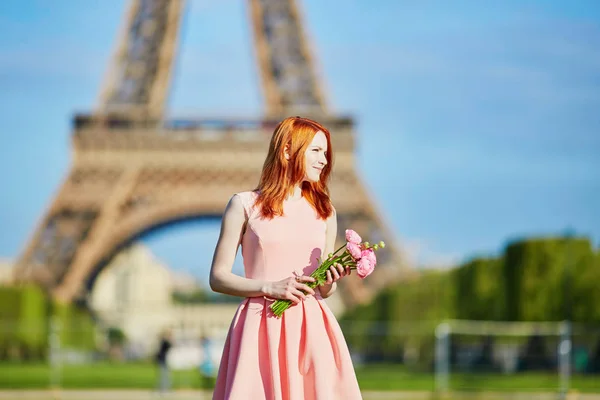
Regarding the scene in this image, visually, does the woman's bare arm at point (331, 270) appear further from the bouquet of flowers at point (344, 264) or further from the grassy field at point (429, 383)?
the grassy field at point (429, 383)

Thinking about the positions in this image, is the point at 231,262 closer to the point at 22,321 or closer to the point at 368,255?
the point at 368,255

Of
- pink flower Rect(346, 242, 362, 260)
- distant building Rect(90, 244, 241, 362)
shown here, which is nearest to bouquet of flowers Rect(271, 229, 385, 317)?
pink flower Rect(346, 242, 362, 260)

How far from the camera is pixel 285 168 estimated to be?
11.1 ft

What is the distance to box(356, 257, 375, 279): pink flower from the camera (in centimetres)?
325

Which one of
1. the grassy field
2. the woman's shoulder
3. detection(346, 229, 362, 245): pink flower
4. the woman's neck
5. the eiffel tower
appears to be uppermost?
the eiffel tower

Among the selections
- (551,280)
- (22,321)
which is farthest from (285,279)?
(22,321)

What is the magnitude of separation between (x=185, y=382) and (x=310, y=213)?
20.5 m

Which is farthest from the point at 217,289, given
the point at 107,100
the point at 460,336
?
the point at 107,100

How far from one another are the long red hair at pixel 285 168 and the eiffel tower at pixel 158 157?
1055 inches

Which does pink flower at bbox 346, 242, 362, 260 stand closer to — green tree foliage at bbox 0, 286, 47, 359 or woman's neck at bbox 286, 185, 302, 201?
woman's neck at bbox 286, 185, 302, 201

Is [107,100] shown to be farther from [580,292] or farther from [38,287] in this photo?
[580,292]

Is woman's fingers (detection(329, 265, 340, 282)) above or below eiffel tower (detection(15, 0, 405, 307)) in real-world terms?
below

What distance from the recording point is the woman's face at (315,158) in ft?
11.1

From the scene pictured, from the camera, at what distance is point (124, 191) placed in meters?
31.8
